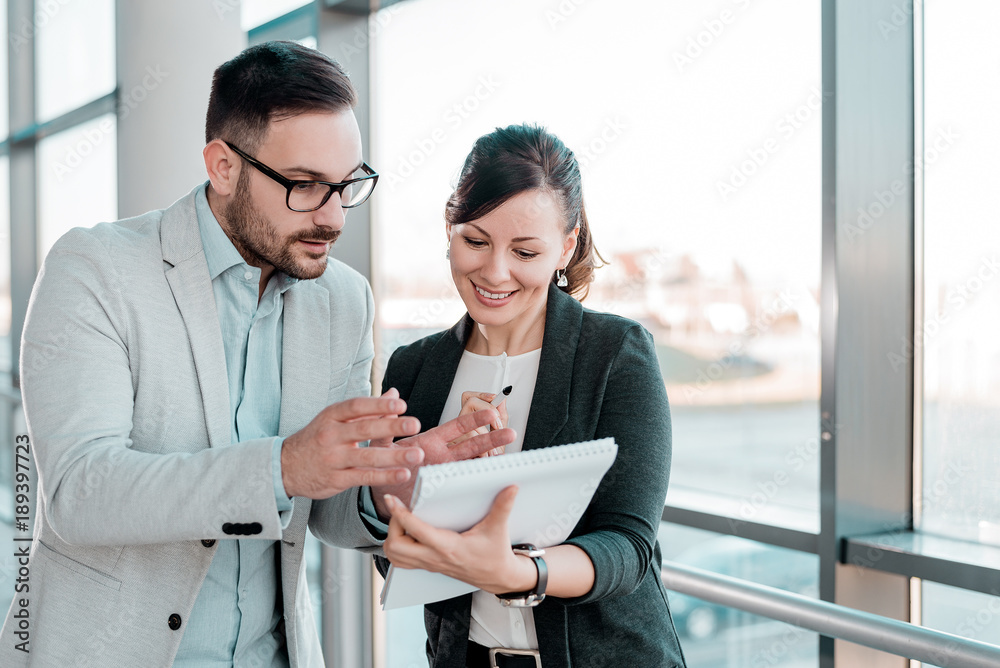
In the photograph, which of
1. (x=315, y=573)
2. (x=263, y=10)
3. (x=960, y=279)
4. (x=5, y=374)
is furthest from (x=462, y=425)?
(x=5, y=374)

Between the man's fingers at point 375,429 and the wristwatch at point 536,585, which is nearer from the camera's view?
the man's fingers at point 375,429

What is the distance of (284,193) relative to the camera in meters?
1.41

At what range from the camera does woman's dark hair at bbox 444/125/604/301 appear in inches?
58.8

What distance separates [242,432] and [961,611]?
167 cm

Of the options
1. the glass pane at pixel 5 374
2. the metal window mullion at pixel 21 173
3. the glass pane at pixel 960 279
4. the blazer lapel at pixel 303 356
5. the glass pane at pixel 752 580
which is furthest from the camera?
the metal window mullion at pixel 21 173

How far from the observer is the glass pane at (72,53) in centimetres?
511

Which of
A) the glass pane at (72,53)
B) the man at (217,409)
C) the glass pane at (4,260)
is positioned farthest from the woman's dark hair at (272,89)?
the glass pane at (4,260)

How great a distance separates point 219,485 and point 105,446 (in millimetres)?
199

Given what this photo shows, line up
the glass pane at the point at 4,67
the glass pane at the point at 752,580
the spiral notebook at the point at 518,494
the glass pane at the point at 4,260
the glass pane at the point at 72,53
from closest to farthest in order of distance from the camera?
the spiral notebook at the point at 518,494 → the glass pane at the point at 752,580 → the glass pane at the point at 72,53 → the glass pane at the point at 4,67 → the glass pane at the point at 4,260

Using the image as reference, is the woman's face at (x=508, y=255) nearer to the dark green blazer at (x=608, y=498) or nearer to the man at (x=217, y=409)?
the dark green blazer at (x=608, y=498)

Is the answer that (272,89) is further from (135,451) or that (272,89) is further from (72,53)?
(72,53)

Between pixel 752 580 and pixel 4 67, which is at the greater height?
pixel 4 67

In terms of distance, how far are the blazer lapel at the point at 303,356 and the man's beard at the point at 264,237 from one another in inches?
4.4

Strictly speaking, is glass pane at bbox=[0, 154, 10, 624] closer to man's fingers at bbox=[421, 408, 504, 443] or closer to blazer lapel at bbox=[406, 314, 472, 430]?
blazer lapel at bbox=[406, 314, 472, 430]
